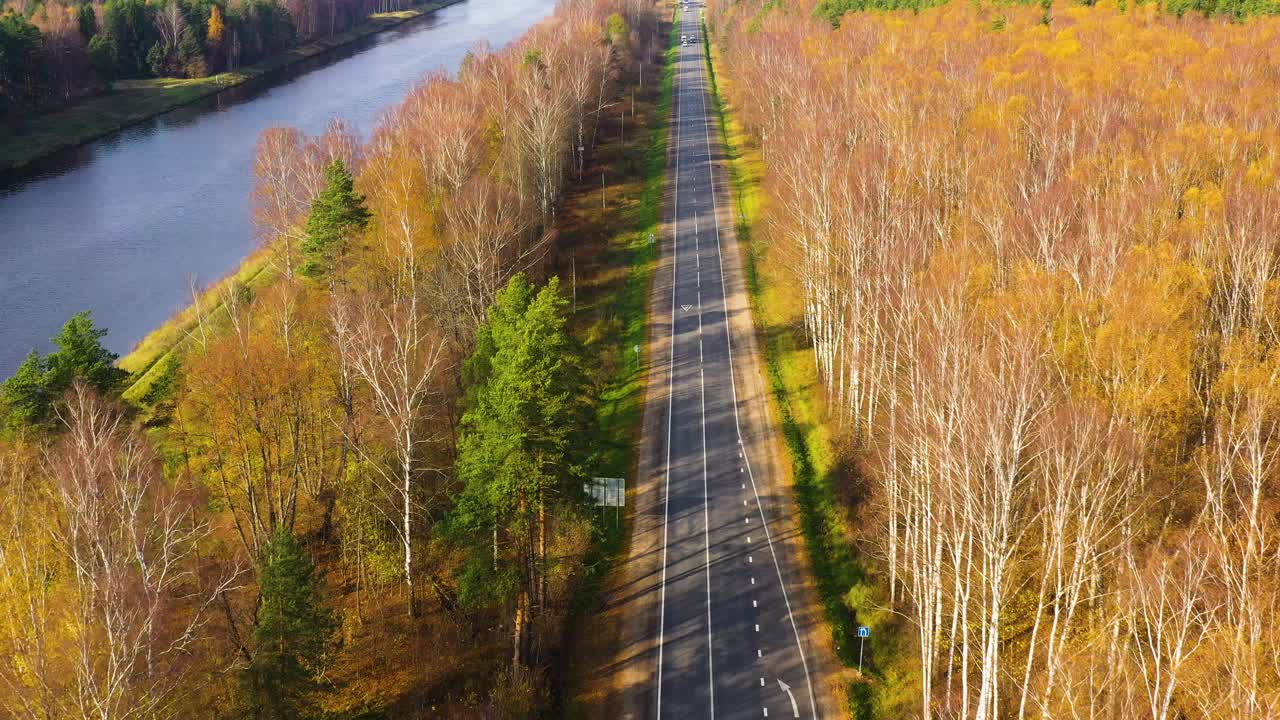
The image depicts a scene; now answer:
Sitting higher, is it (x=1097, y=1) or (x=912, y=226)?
(x=1097, y=1)

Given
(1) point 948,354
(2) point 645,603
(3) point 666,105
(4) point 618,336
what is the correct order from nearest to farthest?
1. (1) point 948,354
2. (2) point 645,603
3. (4) point 618,336
4. (3) point 666,105

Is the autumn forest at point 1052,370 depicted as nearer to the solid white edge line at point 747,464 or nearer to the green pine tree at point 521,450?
the solid white edge line at point 747,464

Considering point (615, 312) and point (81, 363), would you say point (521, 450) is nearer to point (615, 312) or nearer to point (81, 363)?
point (81, 363)

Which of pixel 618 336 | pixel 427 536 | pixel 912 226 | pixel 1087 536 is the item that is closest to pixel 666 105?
pixel 618 336

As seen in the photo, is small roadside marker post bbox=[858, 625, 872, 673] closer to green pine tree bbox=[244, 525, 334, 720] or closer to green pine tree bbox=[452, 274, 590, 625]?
green pine tree bbox=[452, 274, 590, 625]

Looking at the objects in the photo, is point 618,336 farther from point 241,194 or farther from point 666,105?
point 666,105

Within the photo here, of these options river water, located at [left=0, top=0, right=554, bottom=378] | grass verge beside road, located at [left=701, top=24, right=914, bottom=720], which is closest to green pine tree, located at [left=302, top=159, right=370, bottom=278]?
river water, located at [left=0, top=0, right=554, bottom=378]
